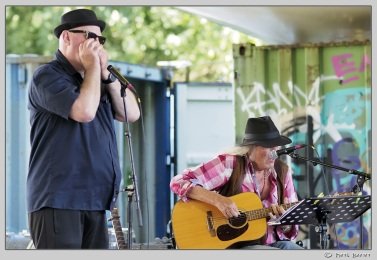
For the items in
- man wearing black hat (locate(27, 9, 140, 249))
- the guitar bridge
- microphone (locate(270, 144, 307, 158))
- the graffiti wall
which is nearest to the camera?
man wearing black hat (locate(27, 9, 140, 249))

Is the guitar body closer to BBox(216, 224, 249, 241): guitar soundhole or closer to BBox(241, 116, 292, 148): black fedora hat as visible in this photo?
BBox(216, 224, 249, 241): guitar soundhole

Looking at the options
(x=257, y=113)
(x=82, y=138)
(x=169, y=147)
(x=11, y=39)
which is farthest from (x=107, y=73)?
(x=11, y=39)

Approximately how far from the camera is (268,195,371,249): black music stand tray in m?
5.39

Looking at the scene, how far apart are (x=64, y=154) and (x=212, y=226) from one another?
1260 millimetres

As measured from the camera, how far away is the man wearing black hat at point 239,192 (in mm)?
5766

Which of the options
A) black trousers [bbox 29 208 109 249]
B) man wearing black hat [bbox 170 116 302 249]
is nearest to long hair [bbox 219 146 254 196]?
man wearing black hat [bbox 170 116 302 249]

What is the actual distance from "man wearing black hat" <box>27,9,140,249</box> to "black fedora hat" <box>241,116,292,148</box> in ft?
3.51

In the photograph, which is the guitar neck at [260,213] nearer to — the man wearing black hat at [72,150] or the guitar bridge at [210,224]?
the guitar bridge at [210,224]

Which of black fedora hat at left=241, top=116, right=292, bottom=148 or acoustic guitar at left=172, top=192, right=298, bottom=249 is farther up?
black fedora hat at left=241, top=116, right=292, bottom=148

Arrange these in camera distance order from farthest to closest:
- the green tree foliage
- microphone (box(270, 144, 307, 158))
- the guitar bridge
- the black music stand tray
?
the green tree foliage < the guitar bridge < microphone (box(270, 144, 307, 158)) < the black music stand tray

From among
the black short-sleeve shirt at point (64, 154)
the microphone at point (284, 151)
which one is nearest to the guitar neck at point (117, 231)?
the black short-sleeve shirt at point (64, 154)

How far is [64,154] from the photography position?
4918 millimetres

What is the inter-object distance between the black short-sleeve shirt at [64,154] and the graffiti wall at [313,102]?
11.6 feet

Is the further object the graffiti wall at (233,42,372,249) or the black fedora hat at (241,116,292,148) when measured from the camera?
the graffiti wall at (233,42,372,249)
